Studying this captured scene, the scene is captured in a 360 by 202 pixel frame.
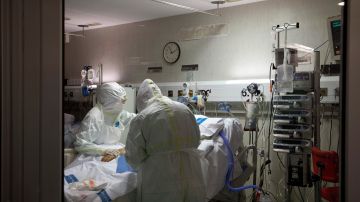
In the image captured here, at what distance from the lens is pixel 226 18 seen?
4.56m

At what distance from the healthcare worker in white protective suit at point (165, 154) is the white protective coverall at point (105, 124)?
3.07 feet

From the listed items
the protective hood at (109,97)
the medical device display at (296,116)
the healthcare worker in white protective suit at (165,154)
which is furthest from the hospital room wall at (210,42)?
the healthcare worker in white protective suit at (165,154)

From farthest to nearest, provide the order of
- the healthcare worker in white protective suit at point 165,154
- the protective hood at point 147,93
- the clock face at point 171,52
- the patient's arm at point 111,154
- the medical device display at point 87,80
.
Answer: the clock face at point 171,52 → the medical device display at point 87,80 → the patient's arm at point 111,154 → the protective hood at point 147,93 → the healthcare worker in white protective suit at point 165,154

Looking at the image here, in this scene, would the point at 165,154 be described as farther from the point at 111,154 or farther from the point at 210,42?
the point at 210,42

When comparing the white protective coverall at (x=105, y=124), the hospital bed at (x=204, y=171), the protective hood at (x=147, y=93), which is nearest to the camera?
the hospital bed at (x=204, y=171)

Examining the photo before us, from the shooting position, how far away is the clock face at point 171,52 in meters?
5.04

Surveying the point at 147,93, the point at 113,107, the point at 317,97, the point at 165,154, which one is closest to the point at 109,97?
the point at 113,107

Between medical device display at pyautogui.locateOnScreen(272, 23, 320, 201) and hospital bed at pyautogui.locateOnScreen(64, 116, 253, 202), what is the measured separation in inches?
20.4

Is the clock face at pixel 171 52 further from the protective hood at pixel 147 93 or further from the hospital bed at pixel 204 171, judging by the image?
the protective hood at pixel 147 93

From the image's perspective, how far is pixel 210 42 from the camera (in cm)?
472

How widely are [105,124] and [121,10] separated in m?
1.81

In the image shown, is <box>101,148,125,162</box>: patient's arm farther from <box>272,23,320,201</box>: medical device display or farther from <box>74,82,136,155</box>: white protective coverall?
<box>272,23,320,201</box>: medical device display

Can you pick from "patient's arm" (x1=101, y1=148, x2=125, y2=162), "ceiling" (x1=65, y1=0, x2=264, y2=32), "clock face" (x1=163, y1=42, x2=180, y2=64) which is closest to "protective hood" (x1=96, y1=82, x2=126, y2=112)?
"patient's arm" (x1=101, y1=148, x2=125, y2=162)

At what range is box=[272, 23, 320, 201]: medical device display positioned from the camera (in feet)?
10.9
